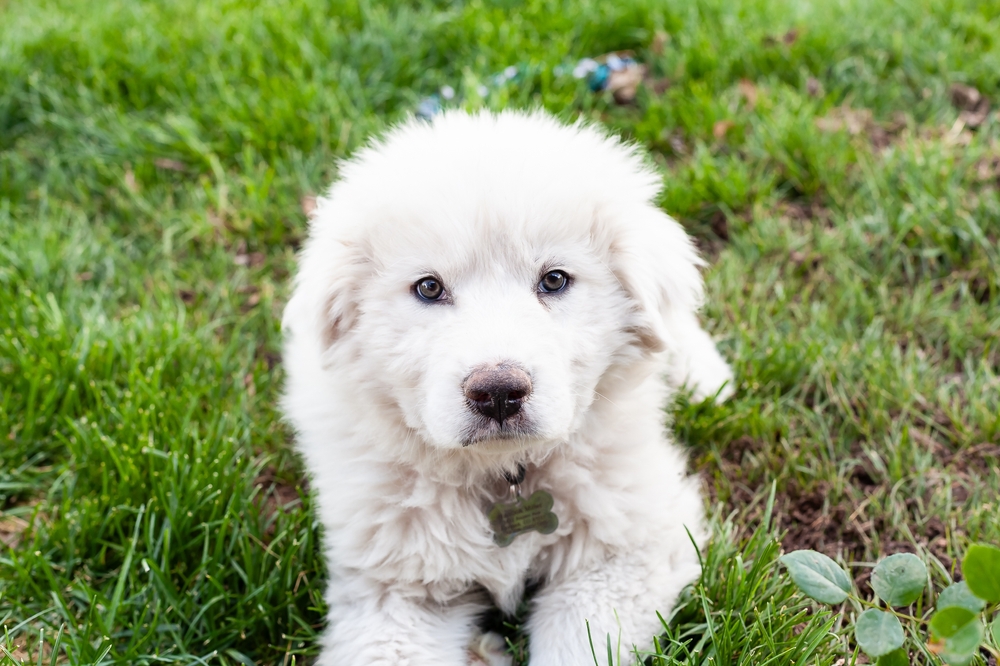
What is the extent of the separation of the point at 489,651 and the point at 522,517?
381mm

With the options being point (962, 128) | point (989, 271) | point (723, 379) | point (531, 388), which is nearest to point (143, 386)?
point (531, 388)

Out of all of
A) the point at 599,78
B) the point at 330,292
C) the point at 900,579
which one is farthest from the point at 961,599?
the point at 599,78

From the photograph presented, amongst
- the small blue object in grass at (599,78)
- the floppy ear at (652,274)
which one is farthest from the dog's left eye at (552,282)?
the small blue object in grass at (599,78)

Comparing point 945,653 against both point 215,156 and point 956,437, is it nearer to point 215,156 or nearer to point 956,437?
point 956,437

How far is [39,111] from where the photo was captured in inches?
183

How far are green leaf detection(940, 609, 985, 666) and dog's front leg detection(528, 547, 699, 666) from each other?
81cm

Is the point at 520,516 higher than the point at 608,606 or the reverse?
higher

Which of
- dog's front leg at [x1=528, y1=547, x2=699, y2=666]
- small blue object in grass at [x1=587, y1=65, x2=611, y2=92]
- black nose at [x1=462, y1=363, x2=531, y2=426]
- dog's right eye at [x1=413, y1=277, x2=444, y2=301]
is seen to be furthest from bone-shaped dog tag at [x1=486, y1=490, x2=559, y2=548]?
small blue object in grass at [x1=587, y1=65, x2=611, y2=92]

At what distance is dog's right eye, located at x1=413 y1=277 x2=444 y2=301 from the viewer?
6.96 ft

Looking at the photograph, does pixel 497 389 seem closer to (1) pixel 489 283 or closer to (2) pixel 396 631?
(1) pixel 489 283

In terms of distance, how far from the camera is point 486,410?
1.91m

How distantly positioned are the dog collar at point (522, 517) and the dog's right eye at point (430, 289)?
0.62 meters

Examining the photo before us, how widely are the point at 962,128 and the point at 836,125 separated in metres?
0.60

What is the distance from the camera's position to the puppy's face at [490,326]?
1927 mm
